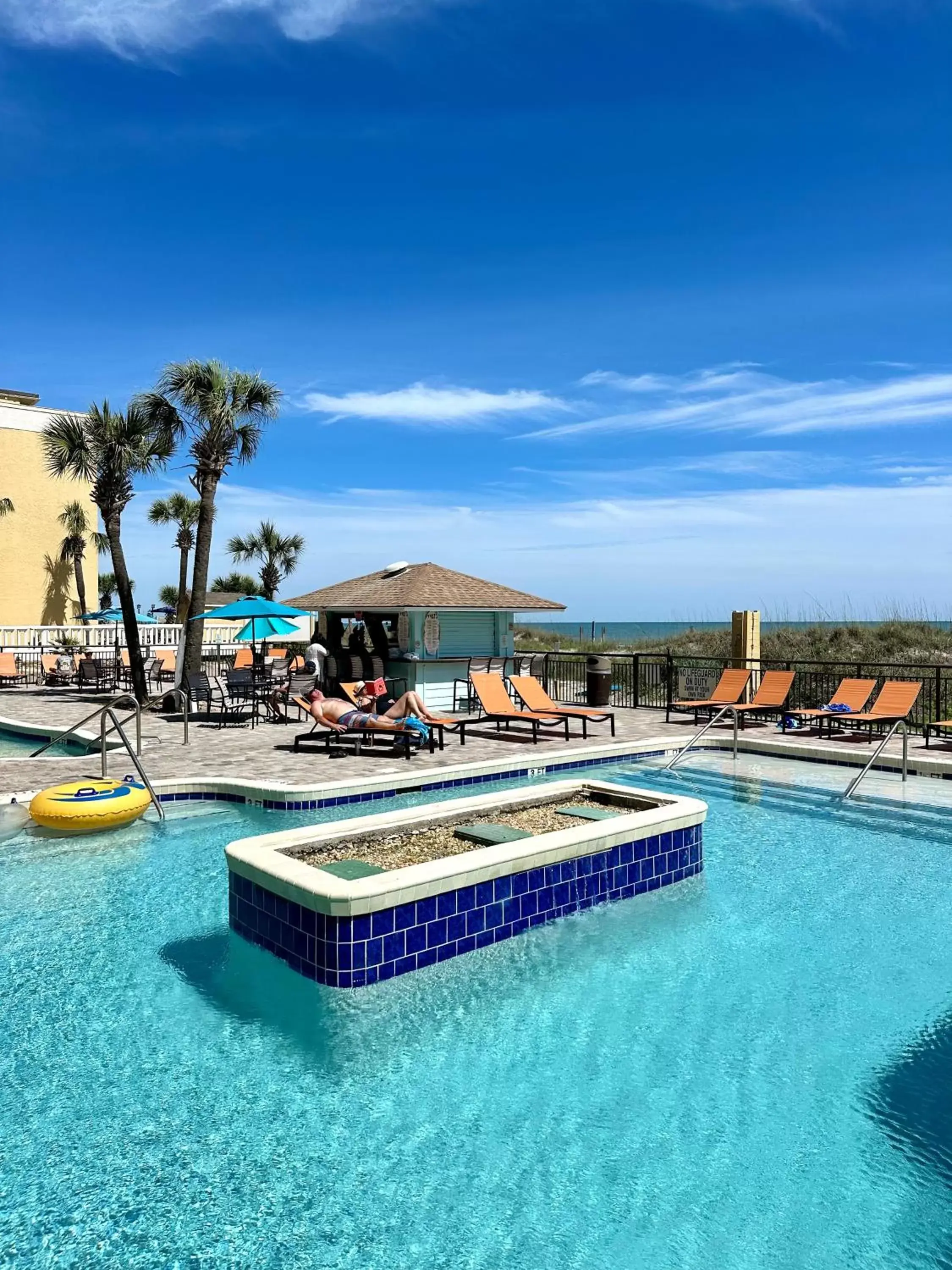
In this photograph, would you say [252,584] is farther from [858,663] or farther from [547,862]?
[547,862]

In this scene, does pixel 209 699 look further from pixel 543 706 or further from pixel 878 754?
pixel 878 754

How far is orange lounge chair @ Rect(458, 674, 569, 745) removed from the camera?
12531mm

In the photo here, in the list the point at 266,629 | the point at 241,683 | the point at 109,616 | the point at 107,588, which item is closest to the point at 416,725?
the point at 241,683

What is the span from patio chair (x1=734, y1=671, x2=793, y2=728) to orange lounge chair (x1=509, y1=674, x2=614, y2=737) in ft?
6.98

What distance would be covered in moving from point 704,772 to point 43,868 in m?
7.28

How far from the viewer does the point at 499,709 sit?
13.2 m

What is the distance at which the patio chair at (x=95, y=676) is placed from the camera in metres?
18.7

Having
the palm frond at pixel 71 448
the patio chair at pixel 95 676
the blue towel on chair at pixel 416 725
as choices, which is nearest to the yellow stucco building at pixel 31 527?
the patio chair at pixel 95 676

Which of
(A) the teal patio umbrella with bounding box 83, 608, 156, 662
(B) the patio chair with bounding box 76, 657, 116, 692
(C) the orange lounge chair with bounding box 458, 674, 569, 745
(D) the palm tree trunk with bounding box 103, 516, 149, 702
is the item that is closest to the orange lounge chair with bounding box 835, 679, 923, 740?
(C) the orange lounge chair with bounding box 458, 674, 569, 745

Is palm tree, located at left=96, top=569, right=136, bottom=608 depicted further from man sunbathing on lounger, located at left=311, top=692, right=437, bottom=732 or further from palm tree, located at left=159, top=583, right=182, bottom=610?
man sunbathing on lounger, located at left=311, top=692, right=437, bottom=732

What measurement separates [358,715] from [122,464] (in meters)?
9.51

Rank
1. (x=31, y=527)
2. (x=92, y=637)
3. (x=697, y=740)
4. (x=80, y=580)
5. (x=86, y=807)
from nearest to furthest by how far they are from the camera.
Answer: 1. (x=86, y=807)
2. (x=697, y=740)
3. (x=92, y=637)
4. (x=31, y=527)
5. (x=80, y=580)

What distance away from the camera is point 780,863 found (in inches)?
278

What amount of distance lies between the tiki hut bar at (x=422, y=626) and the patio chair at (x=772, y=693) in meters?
4.67
